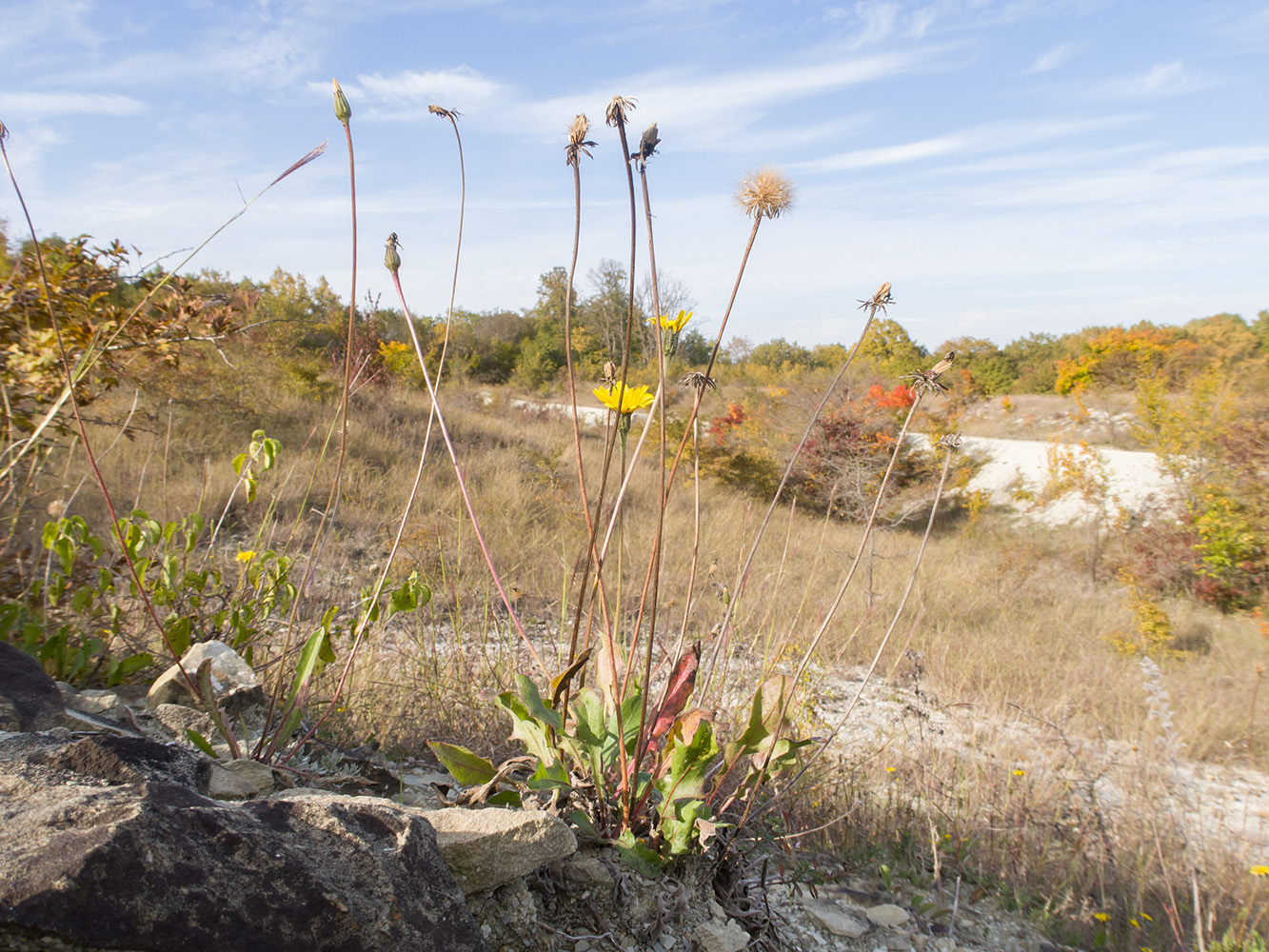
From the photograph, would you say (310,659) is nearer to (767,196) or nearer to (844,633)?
(767,196)

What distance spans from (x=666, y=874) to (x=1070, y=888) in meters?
1.43

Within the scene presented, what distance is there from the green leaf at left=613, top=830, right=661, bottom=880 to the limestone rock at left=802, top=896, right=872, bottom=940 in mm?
626

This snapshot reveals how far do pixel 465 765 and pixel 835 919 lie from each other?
99cm

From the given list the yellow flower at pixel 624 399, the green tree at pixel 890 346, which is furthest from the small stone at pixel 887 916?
the green tree at pixel 890 346

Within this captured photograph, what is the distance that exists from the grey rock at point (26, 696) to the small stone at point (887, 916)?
190cm

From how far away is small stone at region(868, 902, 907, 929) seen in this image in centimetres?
170

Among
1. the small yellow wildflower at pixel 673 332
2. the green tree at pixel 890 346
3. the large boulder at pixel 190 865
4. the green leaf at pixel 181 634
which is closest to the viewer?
the large boulder at pixel 190 865

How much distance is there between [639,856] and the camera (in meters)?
1.23

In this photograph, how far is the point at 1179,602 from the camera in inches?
303

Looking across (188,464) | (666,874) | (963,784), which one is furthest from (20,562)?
(188,464)

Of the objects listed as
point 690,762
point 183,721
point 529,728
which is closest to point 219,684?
point 183,721

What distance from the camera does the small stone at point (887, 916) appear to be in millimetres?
1700

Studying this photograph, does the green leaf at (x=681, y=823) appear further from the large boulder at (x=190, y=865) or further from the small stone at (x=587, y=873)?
the large boulder at (x=190, y=865)

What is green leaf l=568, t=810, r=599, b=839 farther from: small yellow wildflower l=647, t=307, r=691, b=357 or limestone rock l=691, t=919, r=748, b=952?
small yellow wildflower l=647, t=307, r=691, b=357
